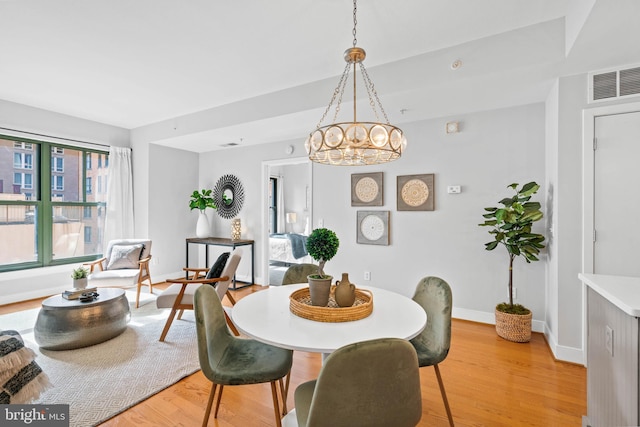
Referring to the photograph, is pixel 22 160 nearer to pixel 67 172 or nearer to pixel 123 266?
pixel 67 172

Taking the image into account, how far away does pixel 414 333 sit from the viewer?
4.60 feet

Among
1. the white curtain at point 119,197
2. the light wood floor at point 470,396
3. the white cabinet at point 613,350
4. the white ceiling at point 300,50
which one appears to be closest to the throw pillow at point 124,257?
the white curtain at point 119,197

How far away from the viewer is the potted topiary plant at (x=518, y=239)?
2861mm

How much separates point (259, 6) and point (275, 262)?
5.63 meters

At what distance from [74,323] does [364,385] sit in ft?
9.37

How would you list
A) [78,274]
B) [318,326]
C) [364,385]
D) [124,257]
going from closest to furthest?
[364,385]
[318,326]
[78,274]
[124,257]

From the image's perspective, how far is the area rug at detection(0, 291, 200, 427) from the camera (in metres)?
2.02

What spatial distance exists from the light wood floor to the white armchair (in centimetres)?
213

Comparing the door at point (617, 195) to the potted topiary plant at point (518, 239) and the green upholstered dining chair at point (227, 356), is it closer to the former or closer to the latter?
the potted topiary plant at point (518, 239)

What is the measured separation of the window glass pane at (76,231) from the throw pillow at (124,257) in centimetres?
83

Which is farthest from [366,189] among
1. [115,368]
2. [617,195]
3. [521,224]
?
[115,368]

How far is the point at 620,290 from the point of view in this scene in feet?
4.44

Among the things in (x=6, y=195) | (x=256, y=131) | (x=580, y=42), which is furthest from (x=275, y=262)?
(x=580, y=42)

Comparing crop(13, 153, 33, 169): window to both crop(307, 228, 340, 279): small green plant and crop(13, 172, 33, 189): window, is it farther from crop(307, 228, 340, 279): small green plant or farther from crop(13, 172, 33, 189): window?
crop(307, 228, 340, 279): small green plant
